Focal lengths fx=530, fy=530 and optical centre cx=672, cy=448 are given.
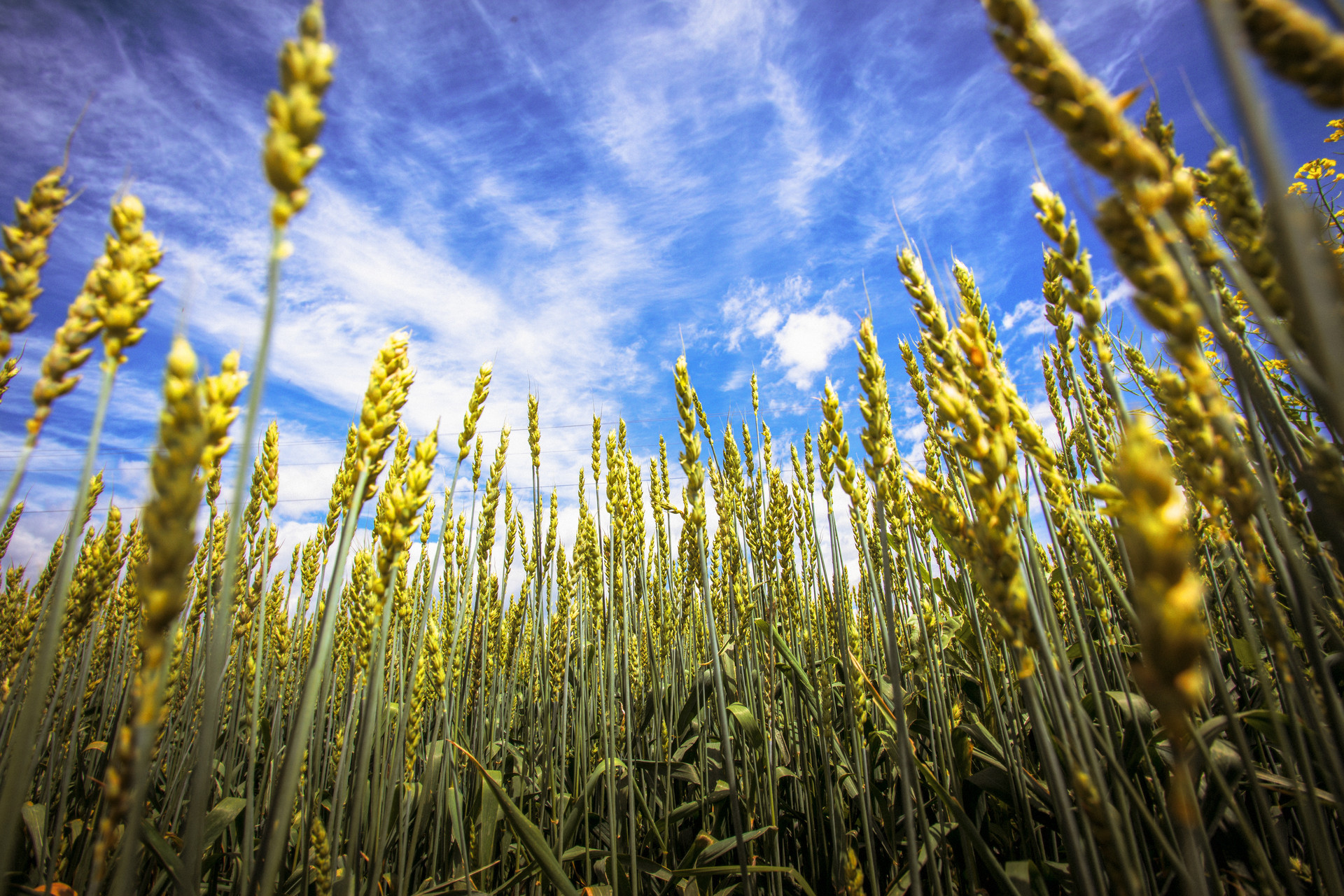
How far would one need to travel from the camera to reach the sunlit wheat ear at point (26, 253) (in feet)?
3.02

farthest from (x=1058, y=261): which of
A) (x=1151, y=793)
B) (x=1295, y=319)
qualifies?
(x=1151, y=793)

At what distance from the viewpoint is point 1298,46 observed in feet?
2.18

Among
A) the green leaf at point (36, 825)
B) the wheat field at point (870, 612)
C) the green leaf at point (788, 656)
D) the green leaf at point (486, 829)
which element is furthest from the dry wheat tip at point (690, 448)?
the green leaf at point (36, 825)

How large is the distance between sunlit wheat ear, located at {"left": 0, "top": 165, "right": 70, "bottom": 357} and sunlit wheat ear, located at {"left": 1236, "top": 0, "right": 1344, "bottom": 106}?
190 centimetres

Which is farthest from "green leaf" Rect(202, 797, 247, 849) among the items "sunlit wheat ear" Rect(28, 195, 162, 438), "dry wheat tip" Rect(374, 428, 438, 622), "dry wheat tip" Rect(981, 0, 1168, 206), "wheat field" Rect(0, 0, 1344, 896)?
"dry wheat tip" Rect(981, 0, 1168, 206)

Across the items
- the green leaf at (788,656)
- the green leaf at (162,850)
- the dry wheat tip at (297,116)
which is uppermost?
the dry wheat tip at (297,116)

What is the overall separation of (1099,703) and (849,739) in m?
2.02

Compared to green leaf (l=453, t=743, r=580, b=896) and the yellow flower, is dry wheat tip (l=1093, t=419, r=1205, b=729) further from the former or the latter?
the yellow flower

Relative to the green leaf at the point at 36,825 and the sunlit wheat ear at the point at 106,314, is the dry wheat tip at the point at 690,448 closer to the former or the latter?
the sunlit wheat ear at the point at 106,314

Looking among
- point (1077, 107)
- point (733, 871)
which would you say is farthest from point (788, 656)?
point (1077, 107)

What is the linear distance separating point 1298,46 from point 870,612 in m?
3.29

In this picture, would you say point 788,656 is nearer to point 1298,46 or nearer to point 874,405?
point 874,405

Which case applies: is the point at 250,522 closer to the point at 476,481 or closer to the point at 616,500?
the point at 476,481

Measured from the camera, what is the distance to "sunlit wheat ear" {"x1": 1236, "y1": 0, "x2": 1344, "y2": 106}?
0.64 m
